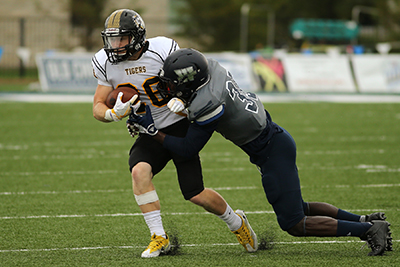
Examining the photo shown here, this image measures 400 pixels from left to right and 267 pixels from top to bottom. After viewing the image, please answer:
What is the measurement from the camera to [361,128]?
10727mm

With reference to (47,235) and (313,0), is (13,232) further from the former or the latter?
(313,0)

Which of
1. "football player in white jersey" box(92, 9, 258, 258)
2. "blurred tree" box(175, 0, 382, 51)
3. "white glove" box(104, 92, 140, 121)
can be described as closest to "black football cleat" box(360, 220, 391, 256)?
"football player in white jersey" box(92, 9, 258, 258)

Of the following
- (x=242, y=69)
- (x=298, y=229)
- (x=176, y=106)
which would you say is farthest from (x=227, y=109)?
(x=242, y=69)

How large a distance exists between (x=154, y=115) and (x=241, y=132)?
28.8 inches

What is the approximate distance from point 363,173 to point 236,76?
35.1 feet

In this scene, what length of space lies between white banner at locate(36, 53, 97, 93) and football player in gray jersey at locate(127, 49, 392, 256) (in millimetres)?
13672

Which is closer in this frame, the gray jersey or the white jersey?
the gray jersey

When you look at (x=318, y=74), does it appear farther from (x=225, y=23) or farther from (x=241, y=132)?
(x=225, y=23)

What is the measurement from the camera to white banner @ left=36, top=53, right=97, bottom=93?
17.1 metres

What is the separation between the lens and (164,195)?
234 inches

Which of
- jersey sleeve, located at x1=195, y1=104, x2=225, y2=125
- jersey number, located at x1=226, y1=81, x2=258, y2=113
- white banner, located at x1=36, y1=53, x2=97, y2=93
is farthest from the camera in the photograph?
white banner, located at x1=36, y1=53, x2=97, y2=93

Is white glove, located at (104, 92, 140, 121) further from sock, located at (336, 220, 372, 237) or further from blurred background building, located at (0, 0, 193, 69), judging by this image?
blurred background building, located at (0, 0, 193, 69)

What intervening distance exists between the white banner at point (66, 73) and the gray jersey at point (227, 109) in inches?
541

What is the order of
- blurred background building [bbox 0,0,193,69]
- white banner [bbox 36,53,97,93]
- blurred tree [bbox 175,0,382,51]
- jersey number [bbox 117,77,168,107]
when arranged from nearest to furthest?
jersey number [bbox 117,77,168,107] < white banner [bbox 36,53,97,93] < blurred background building [bbox 0,0,193,69] < blurred tree [bbox 175,0,382,51]
